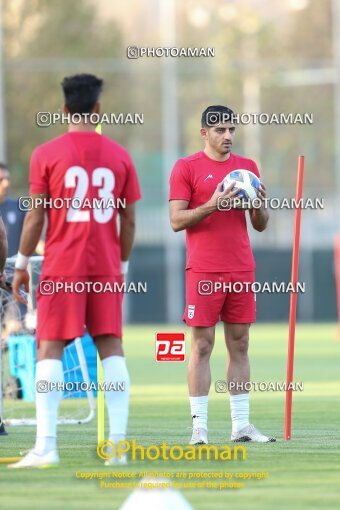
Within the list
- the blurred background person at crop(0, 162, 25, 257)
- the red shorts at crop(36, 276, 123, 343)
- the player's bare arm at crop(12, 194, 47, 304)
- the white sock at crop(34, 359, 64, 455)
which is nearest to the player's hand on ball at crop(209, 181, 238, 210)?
the red shorts at crop(36, 276, 123, 343)

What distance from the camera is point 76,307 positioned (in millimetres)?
7441

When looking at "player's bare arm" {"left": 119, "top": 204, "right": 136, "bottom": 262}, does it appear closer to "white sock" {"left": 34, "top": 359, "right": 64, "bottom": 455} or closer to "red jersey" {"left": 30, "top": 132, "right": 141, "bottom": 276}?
"red jersey" {"left": 30, "top": 132, "right": 141, "bottom": 276}

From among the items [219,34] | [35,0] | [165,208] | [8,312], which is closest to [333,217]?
[165,208]

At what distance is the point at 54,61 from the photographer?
38.8 meters

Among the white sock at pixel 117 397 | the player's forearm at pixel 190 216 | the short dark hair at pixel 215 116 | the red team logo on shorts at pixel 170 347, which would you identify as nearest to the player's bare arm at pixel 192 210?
the player's forearm at pixel 190 216

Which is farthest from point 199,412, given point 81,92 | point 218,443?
point 81,92

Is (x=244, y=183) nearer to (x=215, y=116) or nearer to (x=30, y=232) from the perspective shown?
(x=215, y=116)

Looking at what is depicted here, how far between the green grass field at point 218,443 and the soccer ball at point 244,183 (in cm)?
151

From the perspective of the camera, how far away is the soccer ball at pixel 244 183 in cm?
859

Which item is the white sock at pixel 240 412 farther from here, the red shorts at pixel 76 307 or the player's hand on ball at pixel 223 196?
the red shorts at pixel 76 307

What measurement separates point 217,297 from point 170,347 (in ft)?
1.46

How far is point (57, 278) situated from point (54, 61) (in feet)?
105

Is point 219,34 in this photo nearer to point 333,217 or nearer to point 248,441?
point 333,217

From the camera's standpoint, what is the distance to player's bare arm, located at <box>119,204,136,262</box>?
767 cm
